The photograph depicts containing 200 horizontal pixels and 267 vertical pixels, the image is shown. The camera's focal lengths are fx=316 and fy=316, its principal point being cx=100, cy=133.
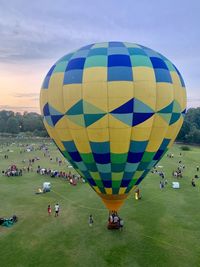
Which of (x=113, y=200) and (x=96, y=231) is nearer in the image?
(x=113, y=200)

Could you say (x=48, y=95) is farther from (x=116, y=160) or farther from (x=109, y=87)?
(x=116, y=160)

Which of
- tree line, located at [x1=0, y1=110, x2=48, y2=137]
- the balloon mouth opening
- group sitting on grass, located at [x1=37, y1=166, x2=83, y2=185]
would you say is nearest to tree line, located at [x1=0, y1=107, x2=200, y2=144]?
tree line, located at [x1=0, y1=110, x2=48, y2=137]

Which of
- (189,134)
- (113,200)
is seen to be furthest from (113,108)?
(189,134)

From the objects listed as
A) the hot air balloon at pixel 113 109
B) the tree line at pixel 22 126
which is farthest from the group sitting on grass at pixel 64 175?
the tree line at pixel 22 126

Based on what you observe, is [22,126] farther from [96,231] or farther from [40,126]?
[96,231]

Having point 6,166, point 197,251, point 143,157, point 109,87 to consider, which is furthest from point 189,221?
point 6,166

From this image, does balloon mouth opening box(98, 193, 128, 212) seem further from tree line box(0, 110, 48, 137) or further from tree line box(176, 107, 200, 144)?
tree line box(0, 110, 48, 137)
